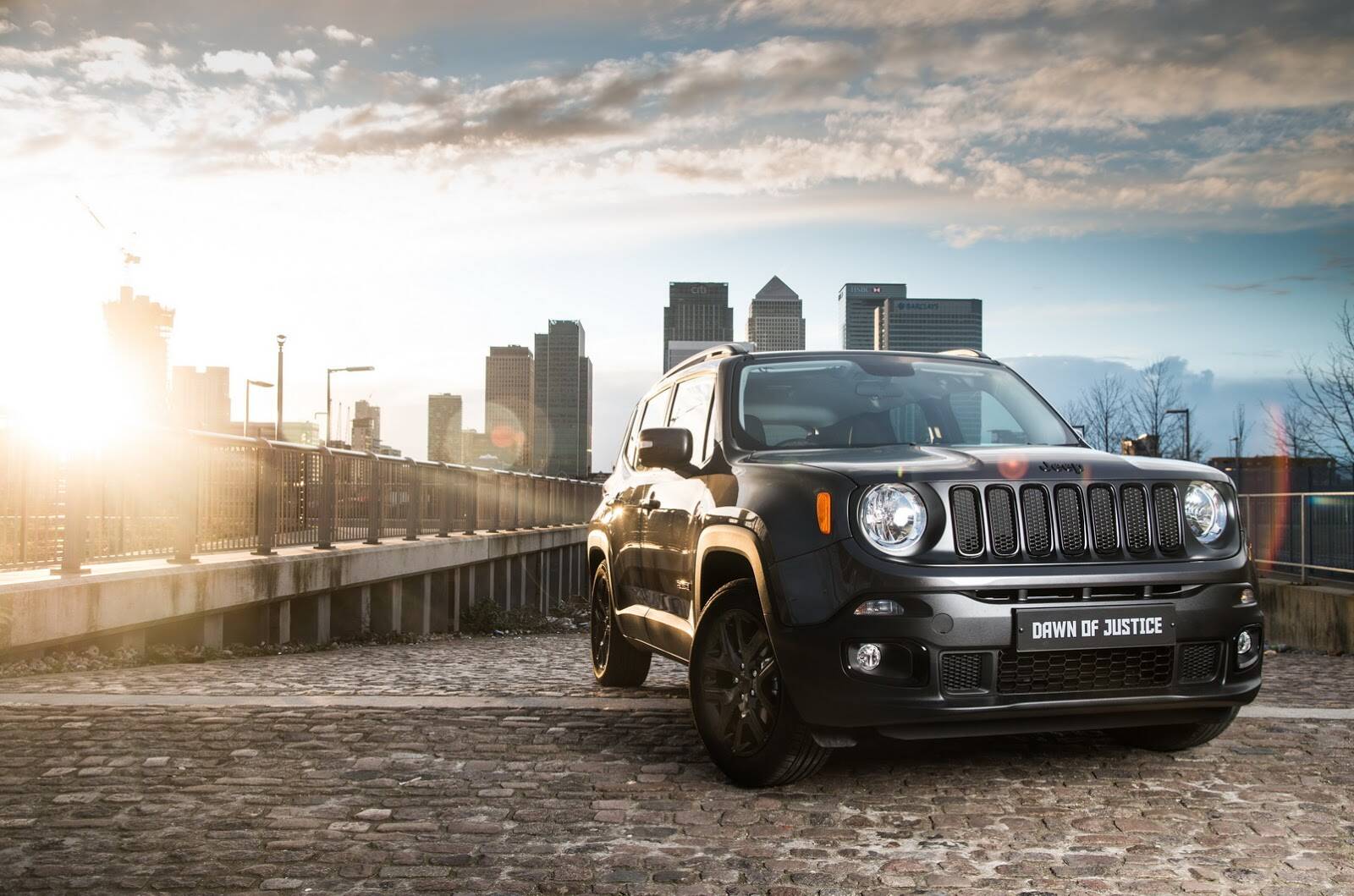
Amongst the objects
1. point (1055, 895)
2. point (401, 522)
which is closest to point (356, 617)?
point (401, 522)

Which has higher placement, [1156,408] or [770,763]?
[1156,408]

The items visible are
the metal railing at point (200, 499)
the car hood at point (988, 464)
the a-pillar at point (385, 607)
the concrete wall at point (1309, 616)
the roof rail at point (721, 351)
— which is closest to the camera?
the car hood at point (988, 464)

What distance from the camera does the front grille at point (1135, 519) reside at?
5.15 meters

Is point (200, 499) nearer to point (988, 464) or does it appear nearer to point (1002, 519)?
point (988, 464)

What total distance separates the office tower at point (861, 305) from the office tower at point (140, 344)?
81.2 meters

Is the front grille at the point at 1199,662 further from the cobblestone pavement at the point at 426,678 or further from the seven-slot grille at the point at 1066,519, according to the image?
the cobblestone pavement at the point at 426,678

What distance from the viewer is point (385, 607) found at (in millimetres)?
17281

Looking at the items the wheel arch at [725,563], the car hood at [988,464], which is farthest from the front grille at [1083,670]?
the wheel arch at [725,563]

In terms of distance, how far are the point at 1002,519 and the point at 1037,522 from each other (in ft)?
0.50

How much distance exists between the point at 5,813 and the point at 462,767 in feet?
5.80

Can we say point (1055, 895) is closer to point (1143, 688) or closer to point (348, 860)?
point (1143, 688)

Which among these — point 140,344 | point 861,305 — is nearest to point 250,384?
point 140,344

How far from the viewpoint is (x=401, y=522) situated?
59.8 ft

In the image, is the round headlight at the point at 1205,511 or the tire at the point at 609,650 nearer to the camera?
the round headlight at the point at 1205,511
